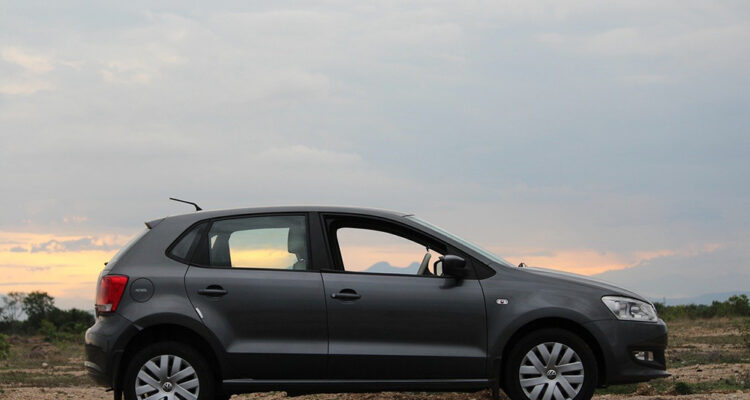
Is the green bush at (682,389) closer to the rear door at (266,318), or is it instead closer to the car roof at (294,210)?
the car roof at (294,210)

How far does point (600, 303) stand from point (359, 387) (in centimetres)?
222

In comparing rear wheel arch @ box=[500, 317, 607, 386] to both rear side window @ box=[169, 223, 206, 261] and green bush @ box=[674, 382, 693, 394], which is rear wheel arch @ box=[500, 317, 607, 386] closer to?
rear side window @ box=[169, 223, 206, 261]

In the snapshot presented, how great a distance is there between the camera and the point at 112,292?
27.2 feet

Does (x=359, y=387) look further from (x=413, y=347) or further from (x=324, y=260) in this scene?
(x=324, y=260)

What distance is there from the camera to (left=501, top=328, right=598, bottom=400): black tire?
26.9ft

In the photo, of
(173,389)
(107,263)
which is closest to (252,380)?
(173,389)

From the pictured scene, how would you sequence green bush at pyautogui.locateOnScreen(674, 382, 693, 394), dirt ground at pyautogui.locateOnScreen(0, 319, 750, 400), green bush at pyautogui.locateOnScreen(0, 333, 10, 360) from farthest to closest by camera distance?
green bush at pyautogui.locateOnScreen(0, 333, 10, 360) < green bush at pyautogui.locateOnScreen(674, 382, 693, 394) < dirt ground at pyautogui.locateOnScreen(0, 319, 750, 400)

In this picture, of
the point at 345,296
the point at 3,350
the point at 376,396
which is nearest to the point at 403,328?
the point at 345,296

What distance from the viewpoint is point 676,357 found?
2233cm

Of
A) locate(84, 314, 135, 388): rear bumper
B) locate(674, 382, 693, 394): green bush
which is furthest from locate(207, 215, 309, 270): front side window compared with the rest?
locate(674, 382, 693, 394): green bush

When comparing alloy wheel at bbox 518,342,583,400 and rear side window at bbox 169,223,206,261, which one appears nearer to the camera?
alloy wheel at bbox 518,342,583,400

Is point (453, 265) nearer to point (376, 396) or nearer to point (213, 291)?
point (213, 291)

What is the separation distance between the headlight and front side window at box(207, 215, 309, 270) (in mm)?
2700

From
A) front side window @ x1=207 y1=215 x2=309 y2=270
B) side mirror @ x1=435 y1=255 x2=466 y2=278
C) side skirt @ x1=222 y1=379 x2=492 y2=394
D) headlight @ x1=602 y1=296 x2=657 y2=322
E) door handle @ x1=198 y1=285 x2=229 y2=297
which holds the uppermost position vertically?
front side window @ x1=207 y1=215 x2=309 y2=270
